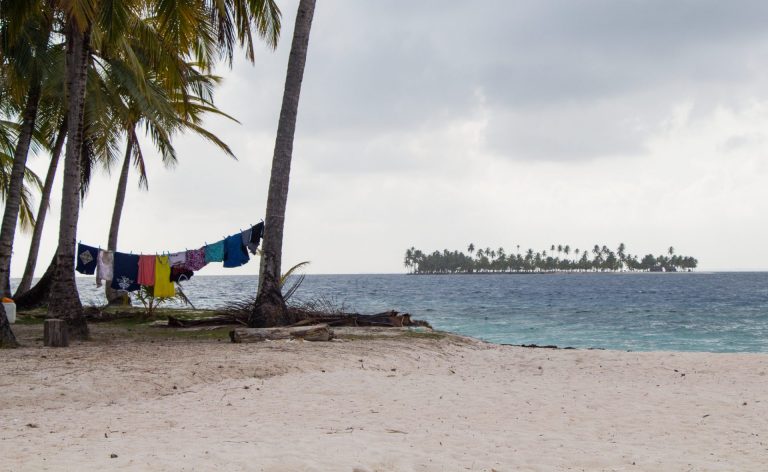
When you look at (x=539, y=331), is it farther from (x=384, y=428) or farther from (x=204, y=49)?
(x=384, y=428)

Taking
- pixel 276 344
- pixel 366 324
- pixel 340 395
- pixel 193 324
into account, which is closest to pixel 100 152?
pixel 193 324

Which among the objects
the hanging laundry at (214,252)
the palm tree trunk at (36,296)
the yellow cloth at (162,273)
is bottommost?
the palm tree trunk at (36,296)

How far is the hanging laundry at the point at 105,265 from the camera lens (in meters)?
16.0

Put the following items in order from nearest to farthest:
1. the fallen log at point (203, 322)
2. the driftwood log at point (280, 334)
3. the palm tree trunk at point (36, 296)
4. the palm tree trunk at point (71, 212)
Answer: the driftwood log at point (280, 334) → the palm tree trunk at point (71, 212) → the fallen log at point (203, 322) → the palm tree trunk at point (36, 296)

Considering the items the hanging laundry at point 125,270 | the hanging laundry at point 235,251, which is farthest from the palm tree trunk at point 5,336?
the hanging laundry at point 125,270

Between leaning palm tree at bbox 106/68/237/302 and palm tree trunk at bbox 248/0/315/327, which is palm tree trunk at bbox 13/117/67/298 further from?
palm tree trunk at bbox 248/0/315/327

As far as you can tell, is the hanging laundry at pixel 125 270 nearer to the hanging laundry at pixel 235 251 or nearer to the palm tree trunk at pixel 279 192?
the hanging laundry at pixel 235 251

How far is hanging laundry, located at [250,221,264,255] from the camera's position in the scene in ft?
48.0

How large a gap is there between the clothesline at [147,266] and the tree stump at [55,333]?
519cm

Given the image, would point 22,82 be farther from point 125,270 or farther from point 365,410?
point 365,410

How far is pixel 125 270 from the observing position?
16.0m

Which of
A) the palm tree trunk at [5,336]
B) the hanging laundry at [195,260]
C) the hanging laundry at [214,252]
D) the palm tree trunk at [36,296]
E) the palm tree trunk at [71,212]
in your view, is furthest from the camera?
the palm tree trunk at [36,296]

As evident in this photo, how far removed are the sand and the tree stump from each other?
37 centimetres

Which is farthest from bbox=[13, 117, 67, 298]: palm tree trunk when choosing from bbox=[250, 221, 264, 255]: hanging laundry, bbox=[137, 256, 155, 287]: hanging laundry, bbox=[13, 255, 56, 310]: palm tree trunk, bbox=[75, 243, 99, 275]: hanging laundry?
bbox=[250, 221, 264, 255]: hanging laundry
